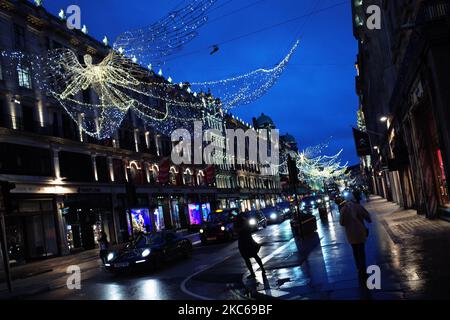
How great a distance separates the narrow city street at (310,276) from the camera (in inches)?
326

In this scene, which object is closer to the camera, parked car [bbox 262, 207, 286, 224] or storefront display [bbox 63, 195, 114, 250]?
storefront display [bbox 63, 195, 114, 250]

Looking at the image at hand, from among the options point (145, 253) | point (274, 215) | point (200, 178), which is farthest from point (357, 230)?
point (200, 178)

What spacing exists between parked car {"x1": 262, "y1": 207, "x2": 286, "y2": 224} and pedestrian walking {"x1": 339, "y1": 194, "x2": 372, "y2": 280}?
30.5 meters

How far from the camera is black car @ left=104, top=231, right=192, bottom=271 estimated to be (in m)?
16.0

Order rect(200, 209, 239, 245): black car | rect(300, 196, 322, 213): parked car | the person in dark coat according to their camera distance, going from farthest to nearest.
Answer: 1. rect(300, 196, 322, 213): parked car
2. rect(200, 209, 239, 245): black car
3. the person in dark coat

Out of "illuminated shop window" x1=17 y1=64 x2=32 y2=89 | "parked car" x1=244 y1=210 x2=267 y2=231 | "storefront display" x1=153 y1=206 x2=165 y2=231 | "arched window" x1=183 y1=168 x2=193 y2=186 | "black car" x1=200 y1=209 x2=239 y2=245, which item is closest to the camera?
"black car" x1=200 y1=209 x2=239 y2=245

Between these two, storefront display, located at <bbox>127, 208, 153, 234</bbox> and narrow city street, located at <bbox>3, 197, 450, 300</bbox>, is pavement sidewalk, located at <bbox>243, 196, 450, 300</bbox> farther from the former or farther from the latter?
storefront display, located at <bbox>127, 208, 153, 234</bbox>

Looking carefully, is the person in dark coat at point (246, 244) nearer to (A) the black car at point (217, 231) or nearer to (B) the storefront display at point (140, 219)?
(A) the black car at point (217, 231)

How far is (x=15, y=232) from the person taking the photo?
1193 inches

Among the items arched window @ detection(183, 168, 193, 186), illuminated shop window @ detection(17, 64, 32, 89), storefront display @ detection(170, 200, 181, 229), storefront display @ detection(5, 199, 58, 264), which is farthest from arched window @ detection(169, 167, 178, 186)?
illuminated shop window @ detection(17, 64, 32, 89)

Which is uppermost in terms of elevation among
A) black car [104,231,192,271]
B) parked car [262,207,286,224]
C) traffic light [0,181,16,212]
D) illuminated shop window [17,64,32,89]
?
illuminated shop window [17,64,32,89]

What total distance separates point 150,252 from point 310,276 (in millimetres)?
7502

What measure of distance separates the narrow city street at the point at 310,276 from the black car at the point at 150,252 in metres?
0.40

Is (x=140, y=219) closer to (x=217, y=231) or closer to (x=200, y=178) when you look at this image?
(x=200, y=178)
